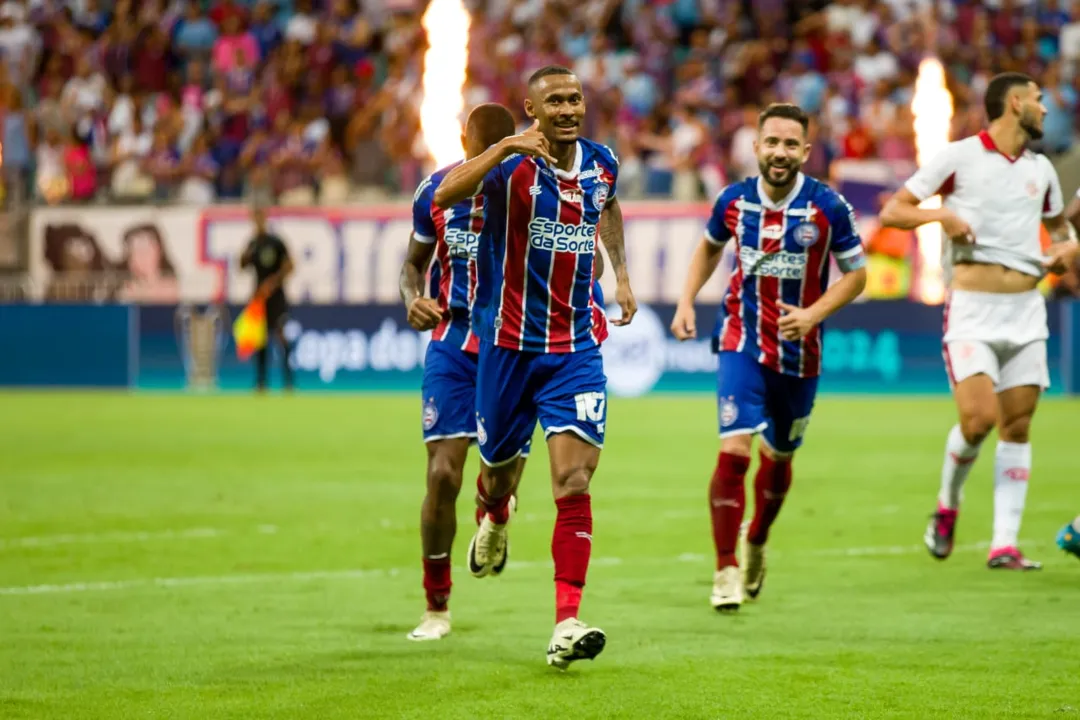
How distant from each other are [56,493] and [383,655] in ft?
22.7

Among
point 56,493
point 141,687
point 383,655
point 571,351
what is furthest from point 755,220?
point 56,493

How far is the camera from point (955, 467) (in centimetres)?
959

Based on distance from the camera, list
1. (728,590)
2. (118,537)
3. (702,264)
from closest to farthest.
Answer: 1. (728,590)
2. (702,264)
3. (118,537)

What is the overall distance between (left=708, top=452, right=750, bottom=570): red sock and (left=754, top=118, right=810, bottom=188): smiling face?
128 cm

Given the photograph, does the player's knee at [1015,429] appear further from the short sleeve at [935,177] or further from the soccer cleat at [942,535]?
the short sleeve at [935,177]

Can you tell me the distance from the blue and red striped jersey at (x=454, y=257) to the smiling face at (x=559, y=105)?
79 centimetres

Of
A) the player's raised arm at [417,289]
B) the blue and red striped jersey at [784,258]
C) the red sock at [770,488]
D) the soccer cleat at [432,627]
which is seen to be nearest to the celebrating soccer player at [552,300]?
the player's raised arm at [417,289]

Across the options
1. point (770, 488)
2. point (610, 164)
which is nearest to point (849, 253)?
point (770, 488)

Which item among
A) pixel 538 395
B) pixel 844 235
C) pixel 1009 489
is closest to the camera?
pixel 538 395

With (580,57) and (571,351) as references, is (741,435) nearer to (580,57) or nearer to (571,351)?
(571,351)

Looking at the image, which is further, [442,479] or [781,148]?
[781,148]

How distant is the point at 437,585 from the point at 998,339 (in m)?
3.52

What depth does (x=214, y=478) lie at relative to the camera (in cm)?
1434

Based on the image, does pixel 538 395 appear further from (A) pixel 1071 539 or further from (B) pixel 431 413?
(A) pixel 1071 539
